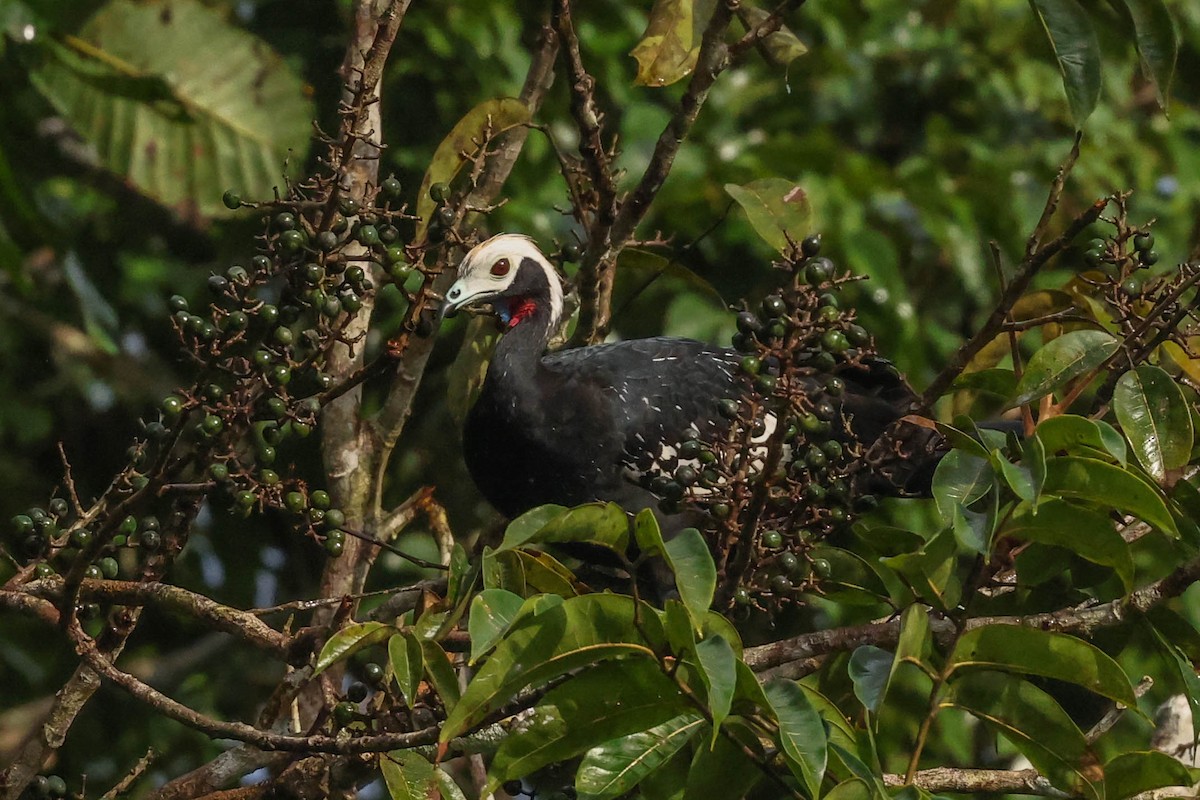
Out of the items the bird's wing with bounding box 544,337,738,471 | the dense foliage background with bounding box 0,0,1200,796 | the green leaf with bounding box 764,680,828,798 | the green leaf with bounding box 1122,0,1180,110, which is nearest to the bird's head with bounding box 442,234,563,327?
the bird's wing with bounding box 544,337,738,471

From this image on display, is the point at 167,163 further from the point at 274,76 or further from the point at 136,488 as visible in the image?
the point at 136,488

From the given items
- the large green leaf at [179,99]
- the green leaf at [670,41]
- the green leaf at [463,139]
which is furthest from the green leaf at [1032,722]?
the large green leaf at [179,99]

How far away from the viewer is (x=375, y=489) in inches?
136

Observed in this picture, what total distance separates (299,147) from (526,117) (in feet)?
5.82

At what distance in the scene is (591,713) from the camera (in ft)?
6.63

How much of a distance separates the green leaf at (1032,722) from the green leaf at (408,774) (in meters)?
0.73

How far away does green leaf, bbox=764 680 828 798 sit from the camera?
182 cm

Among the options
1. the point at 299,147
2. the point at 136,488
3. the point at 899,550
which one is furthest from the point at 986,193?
the point at 136,488

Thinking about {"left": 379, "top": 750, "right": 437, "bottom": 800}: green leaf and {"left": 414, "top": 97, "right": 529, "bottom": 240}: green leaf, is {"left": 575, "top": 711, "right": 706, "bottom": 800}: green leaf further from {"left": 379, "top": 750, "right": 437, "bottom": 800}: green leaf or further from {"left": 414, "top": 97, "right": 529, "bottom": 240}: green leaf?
{"left": 414, "top": 97, "right": 529, "bottom": 240}: green leaf

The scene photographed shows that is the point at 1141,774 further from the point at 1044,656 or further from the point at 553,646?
the point at 553,646

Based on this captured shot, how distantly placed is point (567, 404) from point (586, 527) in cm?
187

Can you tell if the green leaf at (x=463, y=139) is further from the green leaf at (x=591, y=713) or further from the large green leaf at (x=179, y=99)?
the large green leaf at (x=179, y=99)

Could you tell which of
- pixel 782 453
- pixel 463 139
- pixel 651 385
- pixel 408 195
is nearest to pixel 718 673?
pixel 782 453

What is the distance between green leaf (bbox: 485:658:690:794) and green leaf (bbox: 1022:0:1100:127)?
3.70 feet
